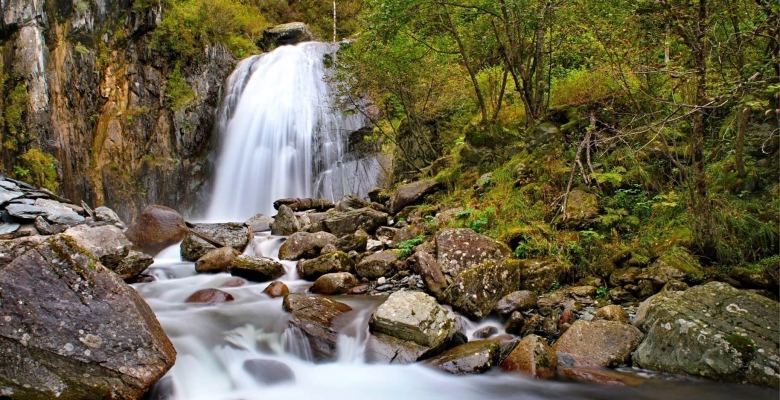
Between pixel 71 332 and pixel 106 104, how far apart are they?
15602 millimetres

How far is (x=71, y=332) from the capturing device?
3.13 metres

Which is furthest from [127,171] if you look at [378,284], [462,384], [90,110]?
[462,384]

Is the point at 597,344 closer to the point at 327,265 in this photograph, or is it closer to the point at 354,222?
the point at 327,265

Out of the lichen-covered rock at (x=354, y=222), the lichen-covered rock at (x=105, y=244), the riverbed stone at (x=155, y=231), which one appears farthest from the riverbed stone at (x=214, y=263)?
the lichen-covered rock at (x=354, y=222)

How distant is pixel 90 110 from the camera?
605 inches

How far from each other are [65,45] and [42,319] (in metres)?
15.3

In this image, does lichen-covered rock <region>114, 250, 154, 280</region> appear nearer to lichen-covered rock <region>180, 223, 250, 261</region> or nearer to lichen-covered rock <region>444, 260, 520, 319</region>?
lichen-covered rock <region>180, 223, 250, 261</region>

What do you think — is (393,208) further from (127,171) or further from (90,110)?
(90,110)

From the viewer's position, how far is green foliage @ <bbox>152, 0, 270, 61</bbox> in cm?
1761

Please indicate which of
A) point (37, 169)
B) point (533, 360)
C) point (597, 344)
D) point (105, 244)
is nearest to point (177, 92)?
point (37, 169)

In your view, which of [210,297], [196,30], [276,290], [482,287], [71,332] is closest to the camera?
[71,332]

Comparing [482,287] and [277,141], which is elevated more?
[277,141]

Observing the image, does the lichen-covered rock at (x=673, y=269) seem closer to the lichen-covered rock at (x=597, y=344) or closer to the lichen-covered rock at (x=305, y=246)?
the lichen-covered rock at (x=597, y=344)

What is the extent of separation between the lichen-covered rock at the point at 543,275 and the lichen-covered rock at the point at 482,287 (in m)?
0.13
